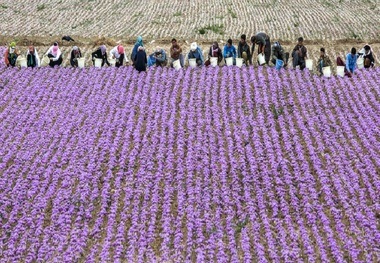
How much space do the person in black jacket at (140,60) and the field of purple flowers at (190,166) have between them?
18.1 inches

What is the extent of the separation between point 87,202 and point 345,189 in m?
5.81

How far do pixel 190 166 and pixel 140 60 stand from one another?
6.47 meters

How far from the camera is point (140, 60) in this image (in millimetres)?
17453

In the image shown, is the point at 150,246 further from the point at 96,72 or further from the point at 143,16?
the point at 143,16

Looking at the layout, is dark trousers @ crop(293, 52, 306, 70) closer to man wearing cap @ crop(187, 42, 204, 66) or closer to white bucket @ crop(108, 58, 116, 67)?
man wearing cap @ crop(187, 42, 204, 66)

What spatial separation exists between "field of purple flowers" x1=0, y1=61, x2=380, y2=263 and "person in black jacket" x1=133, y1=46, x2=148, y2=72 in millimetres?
460

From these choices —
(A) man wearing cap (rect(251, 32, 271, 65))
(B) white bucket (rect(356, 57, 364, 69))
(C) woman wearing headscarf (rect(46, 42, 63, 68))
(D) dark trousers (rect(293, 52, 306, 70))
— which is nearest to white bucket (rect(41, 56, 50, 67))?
(C) woman wearing headscarf (rect(46, 42, 63, 68))

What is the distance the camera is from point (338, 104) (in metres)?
15.2

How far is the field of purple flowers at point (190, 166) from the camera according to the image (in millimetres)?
9812

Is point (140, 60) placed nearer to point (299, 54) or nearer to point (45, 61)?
point (45, 61)

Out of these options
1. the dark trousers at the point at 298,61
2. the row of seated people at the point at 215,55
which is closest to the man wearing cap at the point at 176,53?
the row of seated people at the point at 215,55

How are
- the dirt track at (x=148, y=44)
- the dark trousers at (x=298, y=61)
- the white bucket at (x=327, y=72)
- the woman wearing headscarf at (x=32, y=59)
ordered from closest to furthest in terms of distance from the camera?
the white bucket at (x=327, y=72) → the dark trousers at (x=298, y=61) → the woman wearing headscarf at (x=32, y=59) → the dirt track at (x=148, y=44)

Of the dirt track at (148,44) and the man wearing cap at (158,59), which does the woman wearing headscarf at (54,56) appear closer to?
the dirt track at (148,44)

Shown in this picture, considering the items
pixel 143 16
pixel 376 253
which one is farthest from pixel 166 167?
pixel 143 16
